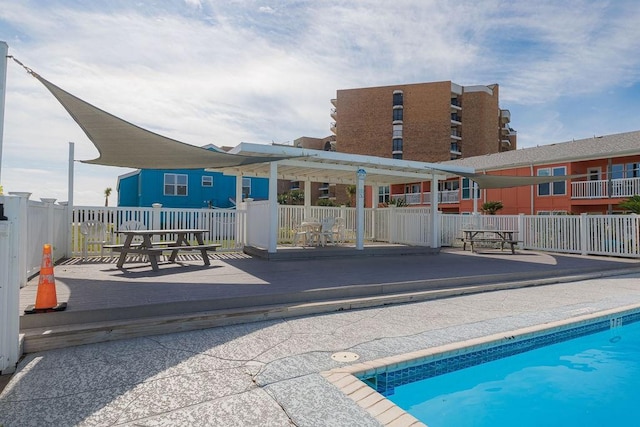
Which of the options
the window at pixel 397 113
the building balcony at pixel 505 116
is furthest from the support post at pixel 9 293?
the building balcony at pixel 505 116

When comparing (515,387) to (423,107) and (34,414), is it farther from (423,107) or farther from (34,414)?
(423,107)

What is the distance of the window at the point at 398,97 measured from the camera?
46.3 m

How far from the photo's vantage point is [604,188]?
20.7 meters

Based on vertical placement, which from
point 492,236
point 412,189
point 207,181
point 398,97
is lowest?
point 492,236

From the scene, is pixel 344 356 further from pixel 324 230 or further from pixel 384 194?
pixel 384 194

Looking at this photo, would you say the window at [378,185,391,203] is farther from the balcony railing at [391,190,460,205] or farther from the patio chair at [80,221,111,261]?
the patio chair at [80,221,111,261]

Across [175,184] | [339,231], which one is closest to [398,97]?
[175,184]

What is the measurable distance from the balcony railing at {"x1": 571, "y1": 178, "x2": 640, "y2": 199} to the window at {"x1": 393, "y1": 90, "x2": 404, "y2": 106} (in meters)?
28.0

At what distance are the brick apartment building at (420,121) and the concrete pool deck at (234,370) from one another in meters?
42.2

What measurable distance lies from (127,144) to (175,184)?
17457 mm

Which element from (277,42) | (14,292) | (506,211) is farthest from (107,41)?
(506,211)

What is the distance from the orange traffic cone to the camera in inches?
153

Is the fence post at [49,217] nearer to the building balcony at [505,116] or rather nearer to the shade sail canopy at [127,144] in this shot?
the shade sail canopy at [127,144]

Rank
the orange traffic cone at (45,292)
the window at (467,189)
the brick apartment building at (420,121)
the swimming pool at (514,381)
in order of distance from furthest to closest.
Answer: the brick apartment building at (420,121), the window at (467,189), the orange traffic cone at (45,292), the swimming pool at (514,381)
